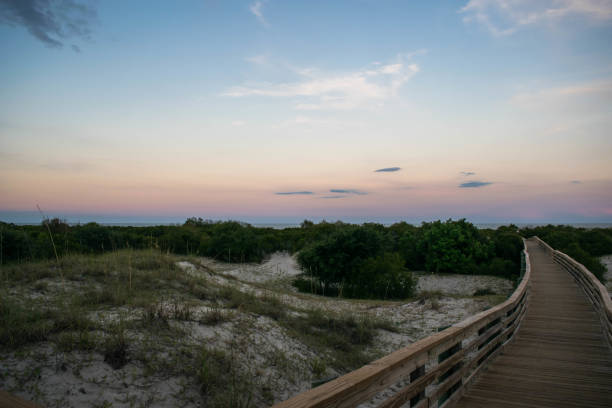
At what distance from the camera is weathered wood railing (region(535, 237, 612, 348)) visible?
687 cm

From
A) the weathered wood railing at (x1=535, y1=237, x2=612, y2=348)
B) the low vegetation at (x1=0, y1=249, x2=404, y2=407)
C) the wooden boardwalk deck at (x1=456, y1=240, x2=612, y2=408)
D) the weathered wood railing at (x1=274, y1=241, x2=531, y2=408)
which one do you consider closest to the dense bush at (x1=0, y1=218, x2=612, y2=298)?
the low vegetation at (x1=0, y1=249, x2=404, y2=407)

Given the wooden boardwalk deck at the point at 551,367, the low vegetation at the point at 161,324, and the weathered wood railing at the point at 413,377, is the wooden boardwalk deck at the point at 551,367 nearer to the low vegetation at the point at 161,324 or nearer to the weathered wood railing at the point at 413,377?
the weathered wood railing at the point at 413,377

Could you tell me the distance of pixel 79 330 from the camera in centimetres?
557

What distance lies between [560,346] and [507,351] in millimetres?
1326

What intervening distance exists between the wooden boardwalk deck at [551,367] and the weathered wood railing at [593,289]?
292 millimetres

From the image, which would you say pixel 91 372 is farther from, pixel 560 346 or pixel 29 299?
pixel 560 346

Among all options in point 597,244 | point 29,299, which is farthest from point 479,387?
point 597,244

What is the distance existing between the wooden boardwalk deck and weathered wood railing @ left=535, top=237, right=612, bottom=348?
0.29 m

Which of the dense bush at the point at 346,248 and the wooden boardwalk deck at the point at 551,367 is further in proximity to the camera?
the dense bush at the point at 346,248

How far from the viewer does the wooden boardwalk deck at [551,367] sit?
4656 millimetres

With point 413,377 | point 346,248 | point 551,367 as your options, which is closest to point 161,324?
point 413,377

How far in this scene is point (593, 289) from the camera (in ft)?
35.9

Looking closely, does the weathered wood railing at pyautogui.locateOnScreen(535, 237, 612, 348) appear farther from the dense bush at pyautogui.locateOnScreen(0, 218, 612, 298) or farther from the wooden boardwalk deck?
the dense bush at pyautogui.locateOnScreen(0, 218, 612, 298)

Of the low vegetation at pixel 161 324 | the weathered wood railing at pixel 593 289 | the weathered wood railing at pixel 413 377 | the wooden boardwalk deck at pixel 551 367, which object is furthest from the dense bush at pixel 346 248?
the weathered wood railing at pixel 413 377
